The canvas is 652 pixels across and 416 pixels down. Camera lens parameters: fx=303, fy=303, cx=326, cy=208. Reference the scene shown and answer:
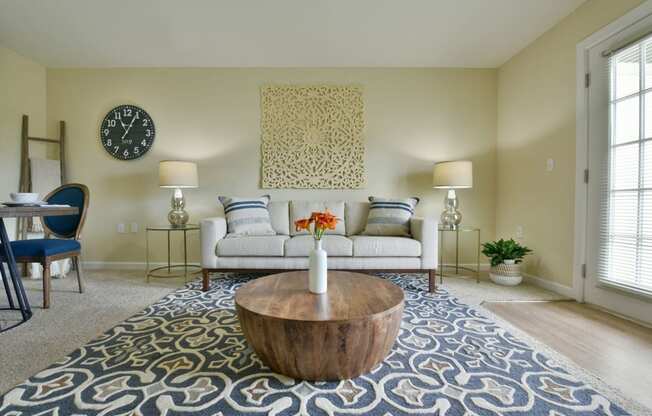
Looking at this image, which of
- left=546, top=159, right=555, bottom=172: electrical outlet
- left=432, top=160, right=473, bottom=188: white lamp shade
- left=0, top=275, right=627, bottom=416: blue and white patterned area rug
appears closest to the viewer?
left=0, top=275, right=627, bottom=416: blue and white patterned area rug

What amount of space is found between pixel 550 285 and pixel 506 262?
39 cm

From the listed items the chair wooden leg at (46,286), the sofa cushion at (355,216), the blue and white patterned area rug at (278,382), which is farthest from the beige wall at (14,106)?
the sofa cushion at (355,216)

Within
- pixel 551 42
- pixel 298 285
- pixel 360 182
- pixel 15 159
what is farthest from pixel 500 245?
pixel 15 159

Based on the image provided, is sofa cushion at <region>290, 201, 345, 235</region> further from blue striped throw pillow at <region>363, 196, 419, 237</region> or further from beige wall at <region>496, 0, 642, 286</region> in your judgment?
beige wall at <region>496, 0, 642, 286</region>

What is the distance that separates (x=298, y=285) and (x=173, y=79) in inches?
129

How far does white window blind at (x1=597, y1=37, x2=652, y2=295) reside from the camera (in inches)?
79.2

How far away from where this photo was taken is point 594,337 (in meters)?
1.79

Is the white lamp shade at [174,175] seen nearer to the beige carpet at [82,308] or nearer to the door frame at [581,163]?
the beige carpet at [82,308]

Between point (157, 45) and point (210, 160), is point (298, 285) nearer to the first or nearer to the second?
point (210, 160)

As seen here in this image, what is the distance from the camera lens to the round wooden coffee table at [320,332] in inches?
47.3

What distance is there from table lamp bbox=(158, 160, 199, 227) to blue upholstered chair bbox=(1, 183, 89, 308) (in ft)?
2.22

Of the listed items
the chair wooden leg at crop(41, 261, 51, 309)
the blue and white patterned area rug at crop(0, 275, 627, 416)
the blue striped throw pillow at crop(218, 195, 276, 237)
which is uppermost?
the blue striped throw pillow at crop(218, 195, 276, 237)

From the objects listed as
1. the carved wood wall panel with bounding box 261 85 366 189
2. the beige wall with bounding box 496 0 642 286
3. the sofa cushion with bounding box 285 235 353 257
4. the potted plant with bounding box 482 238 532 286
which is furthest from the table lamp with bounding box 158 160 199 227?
the beige wall with bounding box 496 0 642 286

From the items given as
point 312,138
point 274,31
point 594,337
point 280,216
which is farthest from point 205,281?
point 594,337
